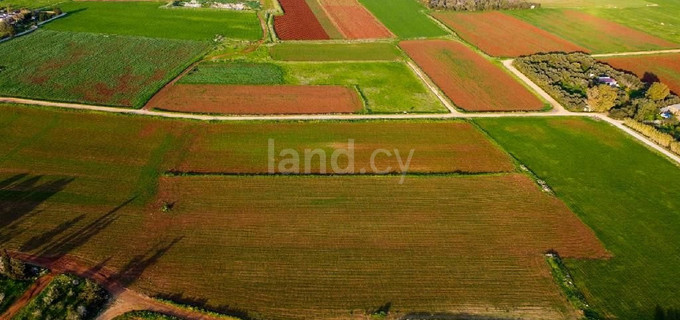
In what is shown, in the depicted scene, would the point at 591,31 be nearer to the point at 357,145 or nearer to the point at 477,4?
the point at 477,4

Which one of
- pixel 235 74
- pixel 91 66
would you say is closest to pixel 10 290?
pixel 235 74

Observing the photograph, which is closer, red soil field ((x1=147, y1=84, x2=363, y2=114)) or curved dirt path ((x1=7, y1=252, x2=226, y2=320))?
curved dirt path ((x1=7, y1=252, x2=226, y2=320))

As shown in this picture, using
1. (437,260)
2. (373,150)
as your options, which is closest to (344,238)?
(437,260)

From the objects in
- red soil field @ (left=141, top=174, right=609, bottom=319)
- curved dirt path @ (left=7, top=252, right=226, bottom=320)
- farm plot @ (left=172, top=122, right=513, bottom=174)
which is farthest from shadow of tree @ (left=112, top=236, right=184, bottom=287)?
farm plot @ (left=172, top=122, right=513, bottom=174)

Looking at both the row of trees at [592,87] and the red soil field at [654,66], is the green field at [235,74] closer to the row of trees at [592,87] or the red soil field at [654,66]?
the row of trees at [592,87]

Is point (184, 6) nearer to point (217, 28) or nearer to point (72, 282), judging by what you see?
point (217, 28)

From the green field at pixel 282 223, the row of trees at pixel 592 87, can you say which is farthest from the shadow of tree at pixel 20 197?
the row of trees at pixel 592 87

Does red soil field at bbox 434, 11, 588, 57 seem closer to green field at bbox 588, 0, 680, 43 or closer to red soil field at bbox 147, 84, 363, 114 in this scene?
green field at bbox 588, 0, 680, 43
